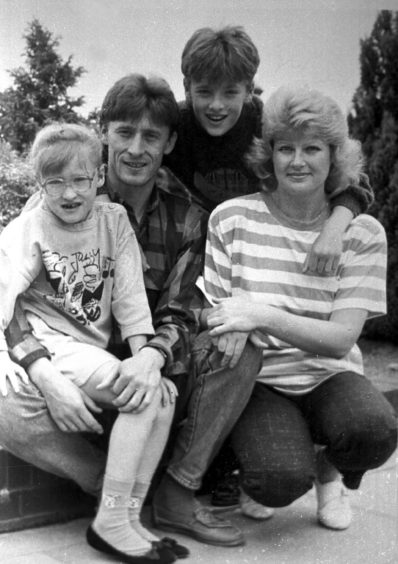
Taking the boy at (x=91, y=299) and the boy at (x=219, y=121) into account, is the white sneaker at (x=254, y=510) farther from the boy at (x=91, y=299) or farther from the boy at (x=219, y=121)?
the boy at (x=219, y=121)

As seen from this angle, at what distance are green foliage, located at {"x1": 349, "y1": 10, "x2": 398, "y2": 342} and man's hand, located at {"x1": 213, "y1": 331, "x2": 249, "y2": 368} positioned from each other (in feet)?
8.06

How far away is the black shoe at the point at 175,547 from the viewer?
6.07 ft

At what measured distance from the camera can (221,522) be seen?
200 cm

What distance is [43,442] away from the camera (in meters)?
1.86

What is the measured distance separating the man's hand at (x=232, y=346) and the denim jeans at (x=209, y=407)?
0.07 feet

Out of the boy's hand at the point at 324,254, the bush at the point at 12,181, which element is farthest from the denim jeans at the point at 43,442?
the bush at the point at 12,181

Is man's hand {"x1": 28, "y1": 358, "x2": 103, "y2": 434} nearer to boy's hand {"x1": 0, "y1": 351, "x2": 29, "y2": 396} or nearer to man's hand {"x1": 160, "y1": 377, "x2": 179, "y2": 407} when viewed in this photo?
boy's hand {"x1": 0, "y1": 351, "x2": 29, "y2": 396}

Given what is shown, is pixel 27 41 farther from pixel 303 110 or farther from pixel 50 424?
pixel 50 424

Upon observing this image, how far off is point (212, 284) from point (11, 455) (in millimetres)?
719

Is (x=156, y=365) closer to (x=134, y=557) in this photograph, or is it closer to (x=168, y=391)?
(x=168, y=391)

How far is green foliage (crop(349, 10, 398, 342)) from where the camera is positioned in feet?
13.7

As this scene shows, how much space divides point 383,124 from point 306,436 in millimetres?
2650

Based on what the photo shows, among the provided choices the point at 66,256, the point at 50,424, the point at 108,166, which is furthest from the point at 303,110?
the point at 50,424

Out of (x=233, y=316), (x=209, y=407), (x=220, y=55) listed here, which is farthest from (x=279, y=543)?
(x=220, y=55)
